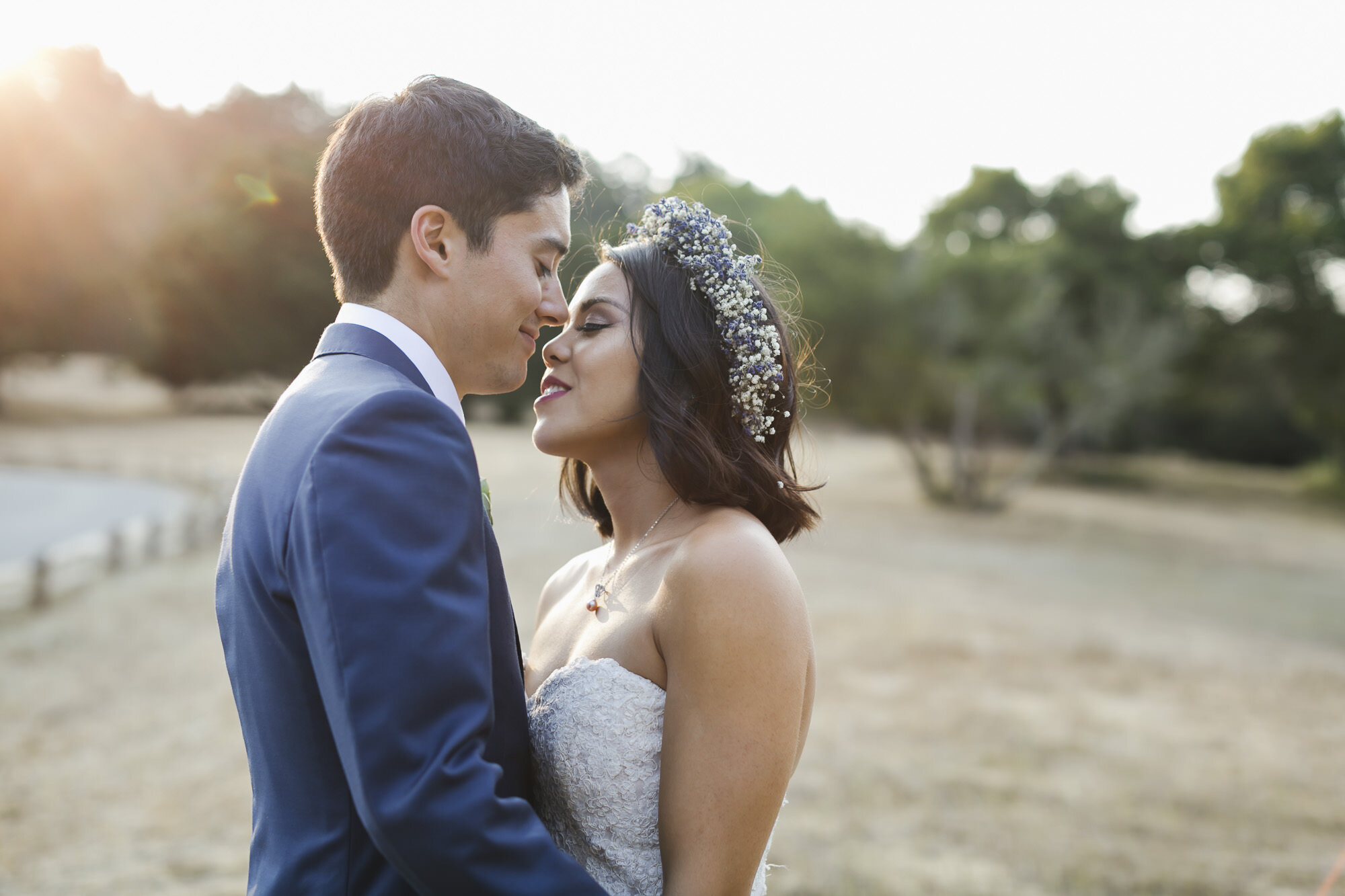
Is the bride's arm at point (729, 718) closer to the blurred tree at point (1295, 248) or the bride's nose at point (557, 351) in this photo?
the bride's nose at point (557, 351)

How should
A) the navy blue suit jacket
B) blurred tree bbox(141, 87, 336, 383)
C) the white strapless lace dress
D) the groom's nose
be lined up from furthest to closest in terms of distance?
1. blurred tree bbox(141, 87, 336, 383)
2. the white strapless lace dress
3. the groom's nose
4. the navy blue suit jacket

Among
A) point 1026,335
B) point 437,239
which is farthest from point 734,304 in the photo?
point 1026,335

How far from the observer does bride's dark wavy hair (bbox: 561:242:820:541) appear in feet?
7.59

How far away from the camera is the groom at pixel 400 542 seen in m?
1.26

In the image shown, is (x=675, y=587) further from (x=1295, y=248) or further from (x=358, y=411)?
(x=1295, y=248)

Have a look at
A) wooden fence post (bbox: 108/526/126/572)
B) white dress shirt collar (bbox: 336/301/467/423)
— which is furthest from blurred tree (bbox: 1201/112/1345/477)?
white dress shirt collar (bbox: 336/301/467/423)

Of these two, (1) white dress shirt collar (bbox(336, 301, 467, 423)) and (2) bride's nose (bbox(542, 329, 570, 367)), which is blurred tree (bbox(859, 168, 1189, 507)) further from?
(1) white dress shirt collar (bbox(336, 301, 467, 423))

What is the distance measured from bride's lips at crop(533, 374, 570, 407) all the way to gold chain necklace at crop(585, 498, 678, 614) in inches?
16.8

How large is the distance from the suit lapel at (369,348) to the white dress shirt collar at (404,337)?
0.01 meters

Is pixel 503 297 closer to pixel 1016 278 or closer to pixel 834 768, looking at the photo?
pixel 834 768

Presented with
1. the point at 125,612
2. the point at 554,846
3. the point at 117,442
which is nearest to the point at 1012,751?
the point at 554,846

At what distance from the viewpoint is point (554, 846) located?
4.61ft

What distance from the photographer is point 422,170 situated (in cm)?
170

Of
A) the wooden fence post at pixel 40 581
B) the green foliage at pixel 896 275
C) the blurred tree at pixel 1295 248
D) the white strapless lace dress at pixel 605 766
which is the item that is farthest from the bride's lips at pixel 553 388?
the blurred tree at pixel 1295 248
